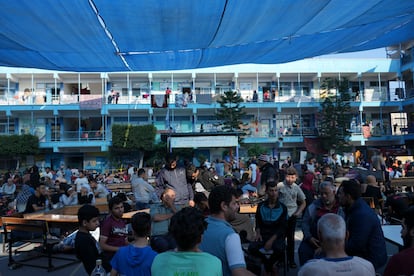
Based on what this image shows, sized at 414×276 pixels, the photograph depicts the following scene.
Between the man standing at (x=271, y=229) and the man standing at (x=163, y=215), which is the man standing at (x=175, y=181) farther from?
the man standing at (x=271, y=229)

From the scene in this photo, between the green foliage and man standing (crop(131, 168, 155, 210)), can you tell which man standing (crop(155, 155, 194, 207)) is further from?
the green foliage

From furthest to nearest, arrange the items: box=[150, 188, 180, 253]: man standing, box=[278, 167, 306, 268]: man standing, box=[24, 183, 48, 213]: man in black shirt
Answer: box=[24, 183, 48, 213]: man in black shirt, box=[278, 167, 306, 268]: man standing, box=[150, 188, 180, 253]: man standing

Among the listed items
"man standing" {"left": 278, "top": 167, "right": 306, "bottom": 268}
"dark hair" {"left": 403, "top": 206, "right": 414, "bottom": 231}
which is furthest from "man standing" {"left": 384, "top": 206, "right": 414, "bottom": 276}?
"man standing" {"left": 278, "top": 167, "right": 306, "bottom": 268}

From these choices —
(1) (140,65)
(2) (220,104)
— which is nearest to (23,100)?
(2) (220,104)

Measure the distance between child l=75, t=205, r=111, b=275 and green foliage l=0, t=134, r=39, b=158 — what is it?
2967 cm

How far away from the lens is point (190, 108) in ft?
107

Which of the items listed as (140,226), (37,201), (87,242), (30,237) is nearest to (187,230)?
(140,226)

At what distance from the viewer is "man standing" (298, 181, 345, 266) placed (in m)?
4.61

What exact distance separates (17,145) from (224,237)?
105 ft

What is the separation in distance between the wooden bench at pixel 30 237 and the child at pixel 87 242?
2888 millimetres

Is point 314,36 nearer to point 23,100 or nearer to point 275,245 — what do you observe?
point 275,245

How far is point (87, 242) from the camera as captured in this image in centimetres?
394

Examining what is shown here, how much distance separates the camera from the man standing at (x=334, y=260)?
7.39ft

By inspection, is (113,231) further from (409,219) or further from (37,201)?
(37,201)
